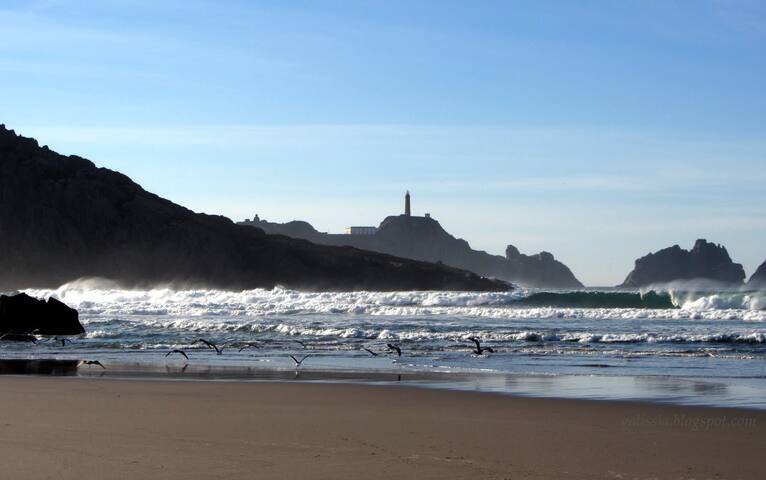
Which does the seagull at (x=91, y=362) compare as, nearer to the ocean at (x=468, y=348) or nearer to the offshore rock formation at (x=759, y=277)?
the ocean at (x=468, y=348)

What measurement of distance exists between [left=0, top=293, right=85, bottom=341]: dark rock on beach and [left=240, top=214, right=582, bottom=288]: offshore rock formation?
107003 millimetres

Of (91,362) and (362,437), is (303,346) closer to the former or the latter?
(91,362)

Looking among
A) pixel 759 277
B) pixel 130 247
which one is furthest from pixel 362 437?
pixel 759 277

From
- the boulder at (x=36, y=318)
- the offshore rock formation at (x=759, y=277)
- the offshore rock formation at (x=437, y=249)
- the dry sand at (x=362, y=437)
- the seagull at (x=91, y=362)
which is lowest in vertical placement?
the dry sand at (x=362, y=437)

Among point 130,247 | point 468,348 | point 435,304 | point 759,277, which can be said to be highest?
point 130,247

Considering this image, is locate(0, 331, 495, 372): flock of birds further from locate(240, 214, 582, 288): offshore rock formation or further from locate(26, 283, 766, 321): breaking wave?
locate(240, 214, 582, 288): offshore rock formation

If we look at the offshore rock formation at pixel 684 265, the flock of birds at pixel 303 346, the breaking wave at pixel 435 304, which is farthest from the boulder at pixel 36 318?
the offshore rock formation at pixel 684 265

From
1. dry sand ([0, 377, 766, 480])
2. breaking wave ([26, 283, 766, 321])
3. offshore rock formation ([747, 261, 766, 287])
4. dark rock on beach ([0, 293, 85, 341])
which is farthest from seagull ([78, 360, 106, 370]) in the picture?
offshore rock formation ([747, 261, 766, 287])

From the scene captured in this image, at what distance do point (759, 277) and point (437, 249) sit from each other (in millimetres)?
48024

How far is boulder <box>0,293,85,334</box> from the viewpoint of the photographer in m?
30.5

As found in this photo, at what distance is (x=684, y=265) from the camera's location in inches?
5871

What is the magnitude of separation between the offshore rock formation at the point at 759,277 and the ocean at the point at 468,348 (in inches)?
4028

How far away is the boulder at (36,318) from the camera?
3048cm

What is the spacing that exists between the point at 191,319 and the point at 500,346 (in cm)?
1591
